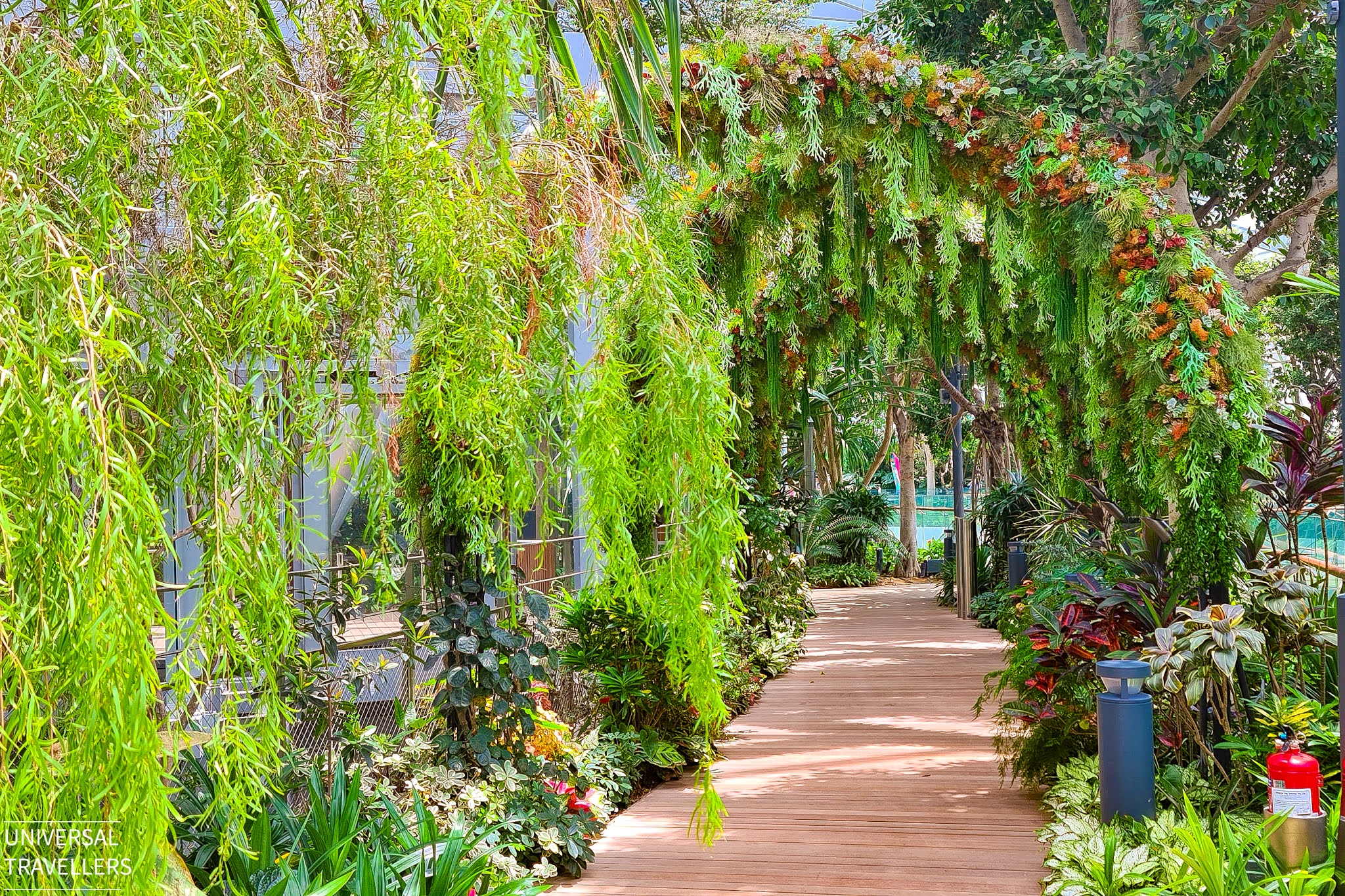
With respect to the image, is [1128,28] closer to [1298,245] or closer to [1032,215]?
[1298,245]

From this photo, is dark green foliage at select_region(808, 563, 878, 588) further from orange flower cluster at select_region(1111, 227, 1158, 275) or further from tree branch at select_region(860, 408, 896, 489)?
orange flower cluster at select_region(1111, 227, 1158, 275)

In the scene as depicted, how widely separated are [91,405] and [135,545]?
16 cm

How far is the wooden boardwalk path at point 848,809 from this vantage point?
3736 mm

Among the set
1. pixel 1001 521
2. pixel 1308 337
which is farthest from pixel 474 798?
pixel 1308 337

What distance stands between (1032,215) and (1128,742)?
2.02 m

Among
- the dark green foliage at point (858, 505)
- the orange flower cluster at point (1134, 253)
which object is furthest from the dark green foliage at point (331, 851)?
the dark green foliage at point (858, 505)

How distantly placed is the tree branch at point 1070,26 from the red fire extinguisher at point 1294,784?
5.60m

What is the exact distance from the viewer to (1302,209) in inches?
294

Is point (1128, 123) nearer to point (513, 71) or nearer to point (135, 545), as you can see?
point (513, 71)

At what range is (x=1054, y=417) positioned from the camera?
6.88 metres

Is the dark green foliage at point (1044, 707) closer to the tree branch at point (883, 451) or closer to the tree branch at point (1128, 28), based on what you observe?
the tree branch at point (1128, 28)

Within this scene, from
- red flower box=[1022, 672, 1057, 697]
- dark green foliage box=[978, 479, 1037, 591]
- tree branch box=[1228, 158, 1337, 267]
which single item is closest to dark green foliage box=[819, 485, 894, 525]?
dark green foliage box=[978, 479, 1037, 591]

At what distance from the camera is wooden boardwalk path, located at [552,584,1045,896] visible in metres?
3.74

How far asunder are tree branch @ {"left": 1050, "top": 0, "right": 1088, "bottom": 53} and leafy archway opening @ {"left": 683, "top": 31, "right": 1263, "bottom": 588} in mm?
3002
